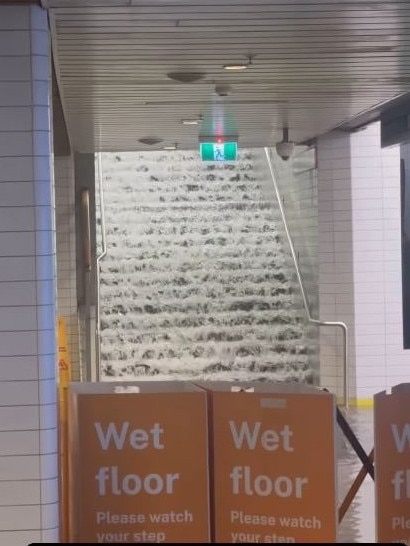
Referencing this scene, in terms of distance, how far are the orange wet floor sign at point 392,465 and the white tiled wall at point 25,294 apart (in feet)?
5.02

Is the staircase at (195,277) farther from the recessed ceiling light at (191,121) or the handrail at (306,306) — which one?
the recessed ceiling light at (191,121)

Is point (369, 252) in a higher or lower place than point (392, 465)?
higher

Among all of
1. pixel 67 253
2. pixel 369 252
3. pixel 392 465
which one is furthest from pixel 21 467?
pixel 369 252

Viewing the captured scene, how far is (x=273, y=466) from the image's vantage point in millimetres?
4320

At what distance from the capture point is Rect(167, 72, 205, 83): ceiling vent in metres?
7.78

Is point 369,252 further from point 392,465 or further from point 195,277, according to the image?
point 392,465

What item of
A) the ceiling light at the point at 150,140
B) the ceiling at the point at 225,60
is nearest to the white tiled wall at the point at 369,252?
the ceiling at the point at 225,60

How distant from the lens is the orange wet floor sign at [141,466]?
4.38m

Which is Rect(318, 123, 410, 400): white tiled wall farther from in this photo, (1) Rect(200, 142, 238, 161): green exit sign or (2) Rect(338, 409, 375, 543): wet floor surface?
(2) Rect(338, 409, 375, 543): wet floor surface

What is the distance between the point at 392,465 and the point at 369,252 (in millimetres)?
7958

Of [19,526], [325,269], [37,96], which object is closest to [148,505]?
[19,526]

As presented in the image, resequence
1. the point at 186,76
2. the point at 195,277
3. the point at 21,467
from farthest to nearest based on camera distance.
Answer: the point at 195,277 → the point at 186,76 → the point at 21,467

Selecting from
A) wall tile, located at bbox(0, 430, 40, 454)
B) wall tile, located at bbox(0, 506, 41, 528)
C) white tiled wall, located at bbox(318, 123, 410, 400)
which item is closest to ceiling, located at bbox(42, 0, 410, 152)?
white tiled wall, located at bbox(318, 123, 410, 400)

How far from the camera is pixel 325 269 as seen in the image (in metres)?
12.5
